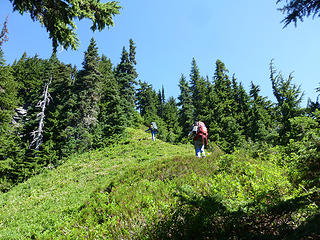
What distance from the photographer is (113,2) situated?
634 centimetres

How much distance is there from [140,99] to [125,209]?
2119 inches

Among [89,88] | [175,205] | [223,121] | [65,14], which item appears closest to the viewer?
[175,205]

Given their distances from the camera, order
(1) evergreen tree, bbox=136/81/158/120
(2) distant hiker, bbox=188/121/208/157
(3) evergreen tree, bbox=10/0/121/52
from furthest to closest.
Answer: (1) evergreen tree, bbox=136/81/158/120 < (2) distant hiker, bbox=188/121/208/157 < (3) evergreen tree, bbox=10/0/121/52

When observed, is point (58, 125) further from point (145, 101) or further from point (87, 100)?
point (145, 101)

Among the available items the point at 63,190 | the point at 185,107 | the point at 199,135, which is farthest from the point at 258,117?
the point at 63,190

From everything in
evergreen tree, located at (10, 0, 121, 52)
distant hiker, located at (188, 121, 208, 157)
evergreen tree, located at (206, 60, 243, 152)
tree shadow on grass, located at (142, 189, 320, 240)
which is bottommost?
tree shadow on grass, located at (142, 189, 320, 240)

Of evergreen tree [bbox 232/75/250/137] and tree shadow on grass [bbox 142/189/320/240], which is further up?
evergreen tree [bbox 232/75/250/137]

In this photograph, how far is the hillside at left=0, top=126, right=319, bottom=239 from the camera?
2.96 metres

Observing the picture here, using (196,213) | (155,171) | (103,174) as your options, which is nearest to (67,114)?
(103,174)

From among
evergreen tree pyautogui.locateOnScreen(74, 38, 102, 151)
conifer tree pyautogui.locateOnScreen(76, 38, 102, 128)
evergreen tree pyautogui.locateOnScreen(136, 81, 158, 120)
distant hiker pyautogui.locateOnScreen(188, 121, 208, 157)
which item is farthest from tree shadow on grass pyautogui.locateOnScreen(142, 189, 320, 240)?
evergreen tree pyautogui.locateOnScreen(136, 81, 158, 120)

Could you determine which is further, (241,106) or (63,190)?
(241,106)

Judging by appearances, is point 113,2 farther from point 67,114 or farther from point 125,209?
point 67,114

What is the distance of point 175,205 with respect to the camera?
4.00 m

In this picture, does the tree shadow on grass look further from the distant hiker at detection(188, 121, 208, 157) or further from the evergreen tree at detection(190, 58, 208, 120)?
the evergreen tree at detection(190, 58, 208, 120)
